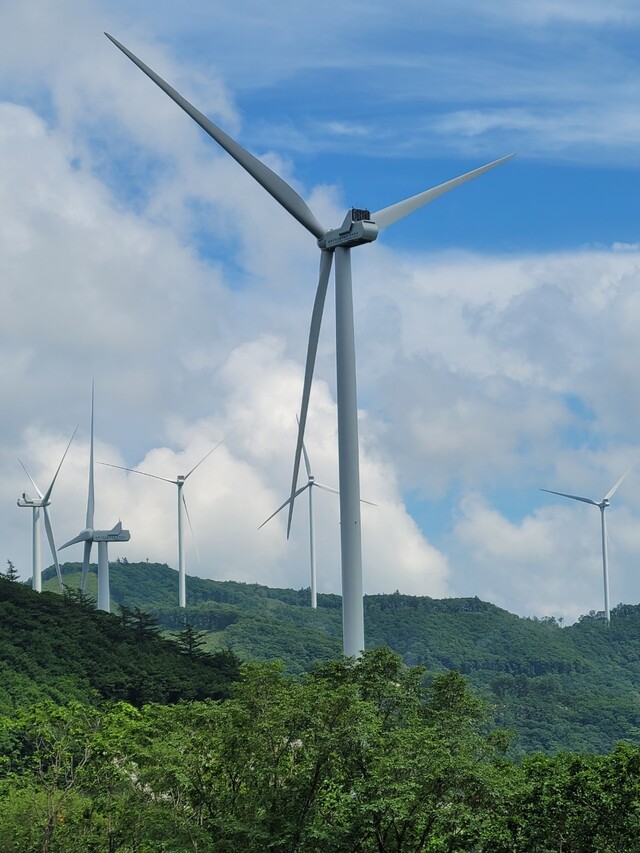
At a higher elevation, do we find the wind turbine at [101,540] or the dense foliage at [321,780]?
the wind turbine at [101,540]

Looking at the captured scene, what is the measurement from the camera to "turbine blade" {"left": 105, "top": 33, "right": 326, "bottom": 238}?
38.0m

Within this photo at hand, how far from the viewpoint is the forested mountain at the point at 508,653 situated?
129 m

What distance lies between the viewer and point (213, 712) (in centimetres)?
3062

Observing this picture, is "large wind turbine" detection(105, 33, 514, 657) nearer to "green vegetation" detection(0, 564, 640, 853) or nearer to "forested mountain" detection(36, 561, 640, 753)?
"green vegetation" detection(0, 564, 640, 853)

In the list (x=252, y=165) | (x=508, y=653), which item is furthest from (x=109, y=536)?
(x=508, y=653)

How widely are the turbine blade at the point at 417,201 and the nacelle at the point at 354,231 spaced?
553 millimetres

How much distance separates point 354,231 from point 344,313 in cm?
246

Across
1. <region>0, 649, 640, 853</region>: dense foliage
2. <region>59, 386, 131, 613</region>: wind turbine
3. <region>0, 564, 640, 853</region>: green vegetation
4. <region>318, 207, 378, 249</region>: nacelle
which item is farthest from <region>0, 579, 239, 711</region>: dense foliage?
<region>318, 207, 378, 249</region>: nacelle

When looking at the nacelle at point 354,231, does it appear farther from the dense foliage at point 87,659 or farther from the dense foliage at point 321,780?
the dense foliage at point 87,659

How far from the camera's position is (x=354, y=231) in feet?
121

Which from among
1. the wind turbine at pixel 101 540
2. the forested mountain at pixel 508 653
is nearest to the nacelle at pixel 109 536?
the wind turbine at pixel 101 540

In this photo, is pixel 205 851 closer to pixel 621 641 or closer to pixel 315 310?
pixel 315 310

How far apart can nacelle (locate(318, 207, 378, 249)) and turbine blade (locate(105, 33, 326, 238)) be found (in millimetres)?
1000

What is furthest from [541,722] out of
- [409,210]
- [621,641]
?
[409,210]
